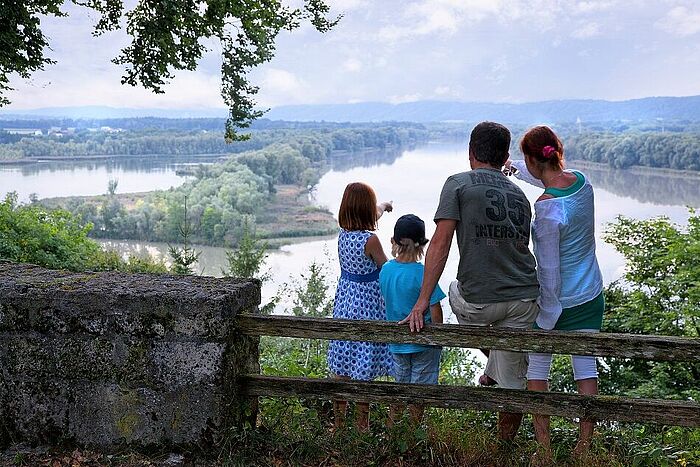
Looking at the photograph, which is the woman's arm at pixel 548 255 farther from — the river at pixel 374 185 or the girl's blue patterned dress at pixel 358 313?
the river at pixel 374 185

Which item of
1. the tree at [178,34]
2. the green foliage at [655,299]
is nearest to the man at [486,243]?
the green foliage at [655,299]

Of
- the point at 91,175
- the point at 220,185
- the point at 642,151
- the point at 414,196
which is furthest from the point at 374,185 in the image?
the point at 91,175

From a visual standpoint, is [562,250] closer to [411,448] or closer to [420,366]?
[420,366]

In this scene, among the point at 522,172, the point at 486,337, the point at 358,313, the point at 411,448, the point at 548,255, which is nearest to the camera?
the point at 486,337

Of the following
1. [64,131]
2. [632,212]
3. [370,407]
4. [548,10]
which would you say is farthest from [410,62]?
[370,407]

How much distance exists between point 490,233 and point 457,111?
72.5 metres

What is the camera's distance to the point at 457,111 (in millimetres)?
74000

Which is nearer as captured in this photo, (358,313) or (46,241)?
(358,313)

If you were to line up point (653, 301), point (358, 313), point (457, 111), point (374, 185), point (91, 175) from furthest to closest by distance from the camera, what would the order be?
point (457, 111) < point (91, 175) < point (374, 185) < point (653, 301) < point (358, 313)

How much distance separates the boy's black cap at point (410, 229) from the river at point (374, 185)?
2097 centimetres

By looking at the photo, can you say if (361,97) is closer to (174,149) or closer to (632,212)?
(174,149)

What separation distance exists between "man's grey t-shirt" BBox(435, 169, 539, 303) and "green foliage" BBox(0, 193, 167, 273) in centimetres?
1283

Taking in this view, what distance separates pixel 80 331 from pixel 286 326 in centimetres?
95

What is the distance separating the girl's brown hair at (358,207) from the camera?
4.02m
